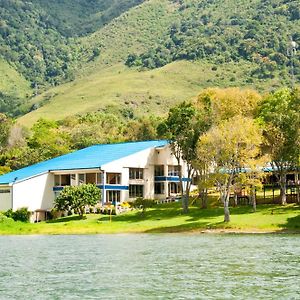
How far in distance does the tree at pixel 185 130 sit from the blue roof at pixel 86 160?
12.7 meters

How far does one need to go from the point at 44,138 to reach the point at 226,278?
109731 millimetres

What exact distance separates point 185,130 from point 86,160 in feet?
69.7

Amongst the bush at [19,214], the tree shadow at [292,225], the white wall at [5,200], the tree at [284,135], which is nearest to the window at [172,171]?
the bush at [19,214]

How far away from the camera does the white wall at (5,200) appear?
98.3 m

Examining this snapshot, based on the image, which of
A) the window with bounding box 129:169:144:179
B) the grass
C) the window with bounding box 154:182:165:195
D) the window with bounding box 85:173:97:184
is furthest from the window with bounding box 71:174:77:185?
Answer: the window with bounding box 154:182:165:195

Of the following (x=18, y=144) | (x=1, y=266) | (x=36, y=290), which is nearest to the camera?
(x=36, y=290)

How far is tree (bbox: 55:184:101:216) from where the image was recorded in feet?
295

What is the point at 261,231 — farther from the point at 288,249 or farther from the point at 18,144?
the point at 18,144

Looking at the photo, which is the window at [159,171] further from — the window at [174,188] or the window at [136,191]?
the window at [136,191]

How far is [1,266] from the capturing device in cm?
4175

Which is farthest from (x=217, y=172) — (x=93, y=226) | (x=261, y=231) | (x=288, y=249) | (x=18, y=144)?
(x=18, y=144)

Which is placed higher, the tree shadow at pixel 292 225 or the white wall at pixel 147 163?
the white wall at pixel 147 163

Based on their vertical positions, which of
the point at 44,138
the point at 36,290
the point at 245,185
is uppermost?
the point at 44,138

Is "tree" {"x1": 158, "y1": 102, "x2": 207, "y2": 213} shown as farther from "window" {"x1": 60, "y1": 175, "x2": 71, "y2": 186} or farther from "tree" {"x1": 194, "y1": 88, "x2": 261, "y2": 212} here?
"window" {"x1": 60, "y1": 175, "x2": 71, "y2": 186}
